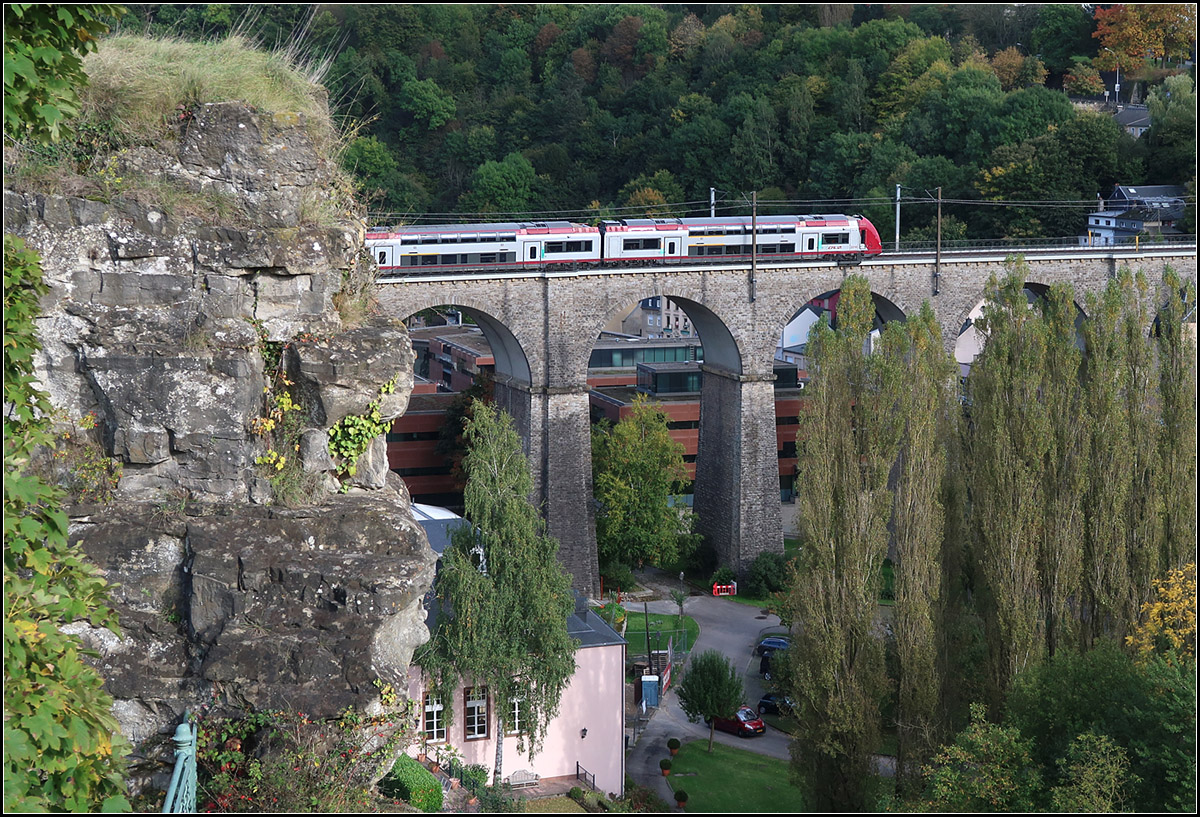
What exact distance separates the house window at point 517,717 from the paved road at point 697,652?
514 centimetres

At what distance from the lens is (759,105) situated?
79250mm

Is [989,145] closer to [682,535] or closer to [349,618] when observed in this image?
[682,535]

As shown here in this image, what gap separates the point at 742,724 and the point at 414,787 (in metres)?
16.9

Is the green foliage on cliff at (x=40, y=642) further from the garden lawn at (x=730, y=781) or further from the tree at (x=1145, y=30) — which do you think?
the tree at (x=1145, y=30)

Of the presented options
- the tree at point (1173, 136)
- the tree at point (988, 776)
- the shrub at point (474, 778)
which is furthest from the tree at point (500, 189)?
the tree at point (988, 776)

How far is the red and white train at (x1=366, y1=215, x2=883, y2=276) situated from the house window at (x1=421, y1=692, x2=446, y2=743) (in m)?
18.5

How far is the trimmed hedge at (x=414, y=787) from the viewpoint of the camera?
18381 millimetres

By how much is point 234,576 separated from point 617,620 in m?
30.4

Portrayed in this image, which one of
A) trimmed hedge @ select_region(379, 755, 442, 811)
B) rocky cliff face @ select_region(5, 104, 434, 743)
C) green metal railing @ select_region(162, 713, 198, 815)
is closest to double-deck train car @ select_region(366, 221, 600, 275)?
trimmed hedge @ select_region(379, 755, 442, 811)

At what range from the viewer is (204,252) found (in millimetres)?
11727

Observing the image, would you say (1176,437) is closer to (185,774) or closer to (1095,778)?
(1095,778)

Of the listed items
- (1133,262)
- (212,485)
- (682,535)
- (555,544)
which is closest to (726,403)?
(682,535)

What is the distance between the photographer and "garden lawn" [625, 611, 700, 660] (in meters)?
39.8

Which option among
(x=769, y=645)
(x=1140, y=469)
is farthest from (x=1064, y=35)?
(x=1140, y=469)
